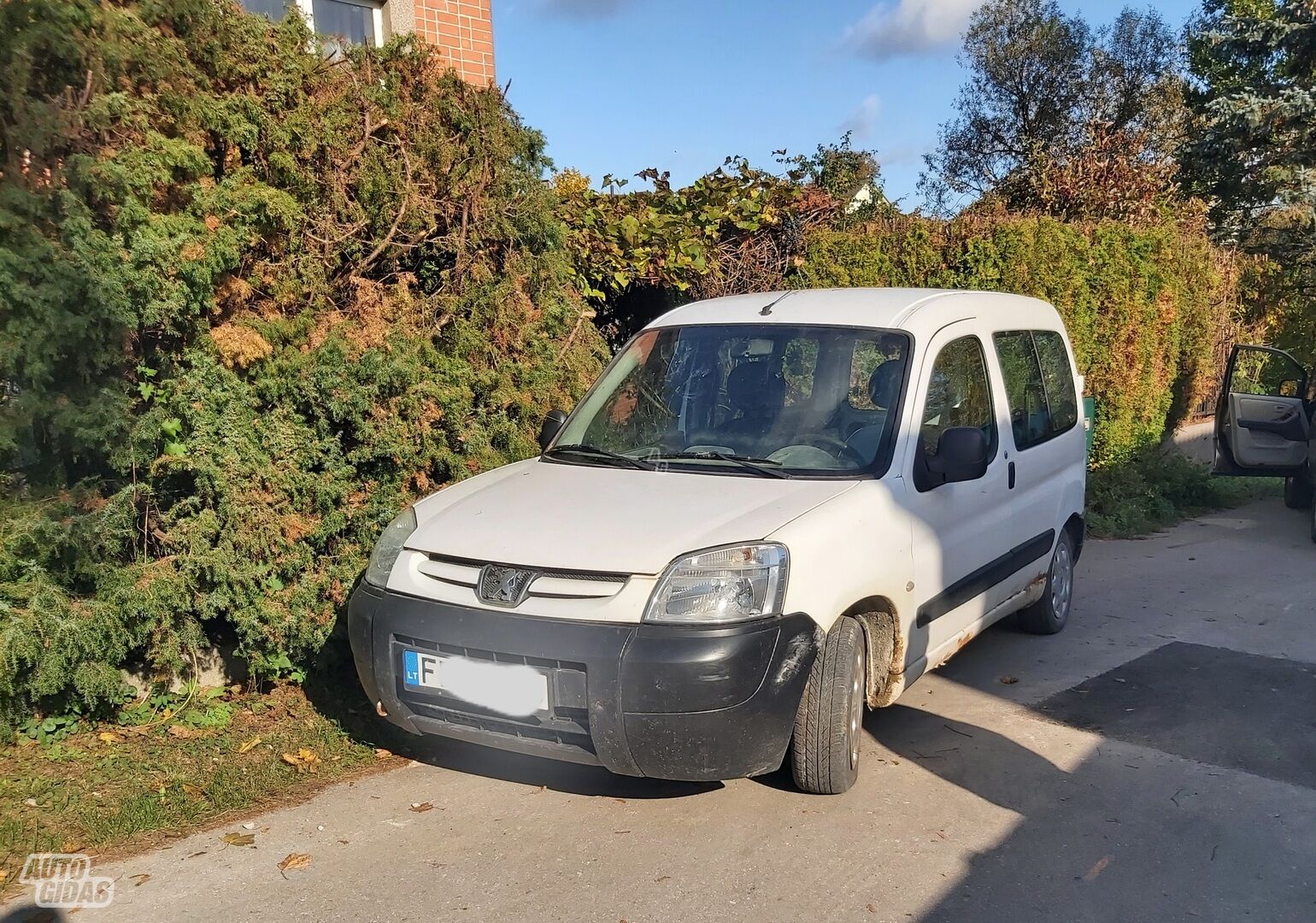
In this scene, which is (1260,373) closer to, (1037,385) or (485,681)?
(1037,385)

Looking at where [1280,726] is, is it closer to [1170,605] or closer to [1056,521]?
[1056,521]

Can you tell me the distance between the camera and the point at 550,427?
5.39 m

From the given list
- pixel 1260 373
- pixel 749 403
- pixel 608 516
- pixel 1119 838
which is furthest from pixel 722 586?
pixel 1260 373

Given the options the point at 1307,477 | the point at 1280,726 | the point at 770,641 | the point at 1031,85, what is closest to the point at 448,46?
the point at 770,641

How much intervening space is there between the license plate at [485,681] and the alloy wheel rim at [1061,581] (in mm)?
3923

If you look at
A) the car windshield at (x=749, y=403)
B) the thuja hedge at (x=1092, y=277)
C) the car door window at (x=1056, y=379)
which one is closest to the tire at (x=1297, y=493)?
the thuja hedge at (x=1092, y=277)

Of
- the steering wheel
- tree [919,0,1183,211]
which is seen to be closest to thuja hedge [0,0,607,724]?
the steering wheel

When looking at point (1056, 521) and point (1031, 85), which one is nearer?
point (1056, 521)

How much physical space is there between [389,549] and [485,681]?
855mm

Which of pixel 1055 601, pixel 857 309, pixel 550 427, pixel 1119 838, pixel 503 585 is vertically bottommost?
pixel 1119 838

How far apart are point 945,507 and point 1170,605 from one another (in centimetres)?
360

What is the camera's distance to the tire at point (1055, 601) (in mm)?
6512

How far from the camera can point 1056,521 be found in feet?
20.7

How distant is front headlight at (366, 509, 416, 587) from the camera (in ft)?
14.1
